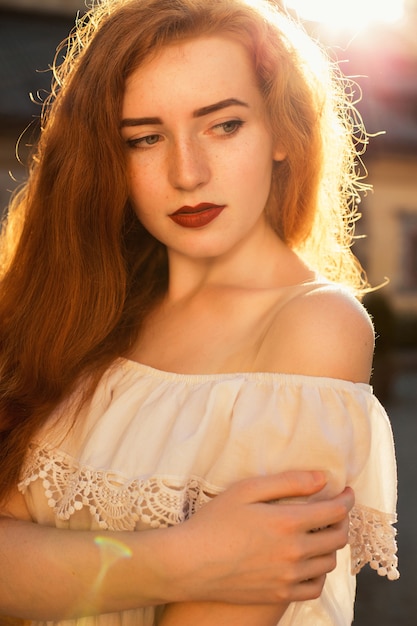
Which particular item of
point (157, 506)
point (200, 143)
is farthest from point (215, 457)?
point (200, 143)

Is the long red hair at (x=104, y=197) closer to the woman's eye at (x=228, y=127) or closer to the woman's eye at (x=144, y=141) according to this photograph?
the woman's eye at (x=144, y=141)

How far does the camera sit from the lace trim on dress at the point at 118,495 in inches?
68.2

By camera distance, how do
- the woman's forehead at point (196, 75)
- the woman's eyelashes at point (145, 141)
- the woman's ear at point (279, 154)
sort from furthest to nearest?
the woman's ear at point (279, 154) → the woman's eyelashes at point (145, 141) → the woman's forehead at point (196, 75)

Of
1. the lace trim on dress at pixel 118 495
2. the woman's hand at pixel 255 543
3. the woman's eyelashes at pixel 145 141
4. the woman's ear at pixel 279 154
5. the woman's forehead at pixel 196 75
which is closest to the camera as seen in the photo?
the woman's hand at pixel 255 543

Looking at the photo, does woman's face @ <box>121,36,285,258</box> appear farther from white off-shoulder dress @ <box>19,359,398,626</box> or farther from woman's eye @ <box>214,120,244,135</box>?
white off-shoulder dress @ <box>19,359,398,626</box>

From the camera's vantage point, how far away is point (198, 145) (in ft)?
6.61

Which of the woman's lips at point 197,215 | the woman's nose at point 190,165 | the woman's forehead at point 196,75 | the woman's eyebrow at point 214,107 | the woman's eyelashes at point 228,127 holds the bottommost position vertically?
the woman's lips at point 197,215

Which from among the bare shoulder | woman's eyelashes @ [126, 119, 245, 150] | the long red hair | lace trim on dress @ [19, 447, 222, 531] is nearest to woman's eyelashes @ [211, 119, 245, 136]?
woman's eyelashes @ [126, 119, 245, 150]

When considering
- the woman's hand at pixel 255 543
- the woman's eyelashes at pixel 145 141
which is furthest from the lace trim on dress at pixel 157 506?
the woman's eyelashes at pixel 145 141

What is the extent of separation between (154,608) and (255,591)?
1.27ft

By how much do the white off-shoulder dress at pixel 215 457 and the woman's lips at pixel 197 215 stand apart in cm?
38

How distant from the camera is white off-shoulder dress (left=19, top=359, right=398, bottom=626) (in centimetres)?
169

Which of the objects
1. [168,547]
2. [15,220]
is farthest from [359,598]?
[168,547]

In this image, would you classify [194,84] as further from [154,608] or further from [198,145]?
[154,608]
